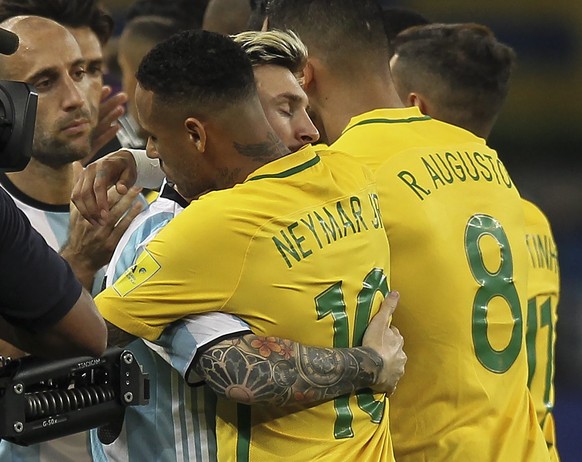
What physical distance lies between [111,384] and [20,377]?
0.23 meters

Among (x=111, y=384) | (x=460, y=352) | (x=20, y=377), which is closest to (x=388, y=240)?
(x=460, y=352)

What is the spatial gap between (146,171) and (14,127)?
1381 millimetres

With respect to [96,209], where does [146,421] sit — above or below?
below

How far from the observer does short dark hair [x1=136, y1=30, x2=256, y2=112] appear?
9.80ft

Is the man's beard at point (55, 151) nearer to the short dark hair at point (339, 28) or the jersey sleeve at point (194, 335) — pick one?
the short dark hair at point (339, 28)

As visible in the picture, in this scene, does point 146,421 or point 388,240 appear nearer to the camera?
point 146,421

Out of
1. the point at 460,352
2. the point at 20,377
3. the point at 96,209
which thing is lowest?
the point at 460,352

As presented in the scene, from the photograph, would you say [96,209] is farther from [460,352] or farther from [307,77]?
[460,352]

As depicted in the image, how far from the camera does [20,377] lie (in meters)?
2.46

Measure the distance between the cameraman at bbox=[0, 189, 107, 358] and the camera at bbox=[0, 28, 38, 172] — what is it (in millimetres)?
110

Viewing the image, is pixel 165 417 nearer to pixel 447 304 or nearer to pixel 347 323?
pixel 347 323

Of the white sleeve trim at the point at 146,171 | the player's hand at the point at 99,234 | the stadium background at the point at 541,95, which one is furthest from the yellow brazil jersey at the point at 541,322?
the stadium background at the point at 541,95

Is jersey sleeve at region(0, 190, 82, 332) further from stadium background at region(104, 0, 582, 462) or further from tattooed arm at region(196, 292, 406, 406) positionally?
stadium background at region(104, 0, 582, 462)

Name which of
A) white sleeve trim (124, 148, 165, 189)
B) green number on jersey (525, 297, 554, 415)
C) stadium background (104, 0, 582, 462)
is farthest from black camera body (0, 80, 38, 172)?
stadium background (104, 0, 582, 462)
